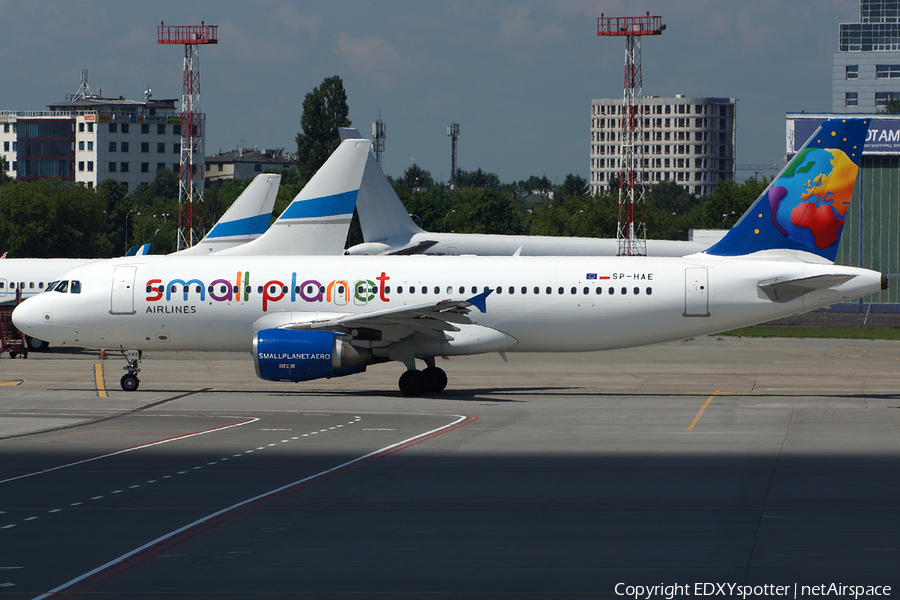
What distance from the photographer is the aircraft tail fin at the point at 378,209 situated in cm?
6000

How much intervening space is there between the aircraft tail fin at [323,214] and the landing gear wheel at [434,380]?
45.2ft

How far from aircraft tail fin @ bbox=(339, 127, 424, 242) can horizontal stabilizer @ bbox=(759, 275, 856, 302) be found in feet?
99.3

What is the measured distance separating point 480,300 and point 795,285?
970 cm

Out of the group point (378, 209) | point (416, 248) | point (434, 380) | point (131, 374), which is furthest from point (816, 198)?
point (378, 209)

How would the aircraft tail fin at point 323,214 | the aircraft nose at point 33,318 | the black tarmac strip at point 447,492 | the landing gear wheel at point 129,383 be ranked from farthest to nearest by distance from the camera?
the aircraft tail fin at point 323,214 → the landing gear wheel at point 129,383 → the aircraft nose at point 33,318 → the black tarmac strip at point 447,492

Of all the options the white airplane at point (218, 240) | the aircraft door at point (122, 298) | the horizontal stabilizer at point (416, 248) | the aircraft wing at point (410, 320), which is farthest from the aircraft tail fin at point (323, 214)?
the aircraft wing at point (410, 320)

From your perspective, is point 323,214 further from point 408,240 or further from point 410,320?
point 410,320

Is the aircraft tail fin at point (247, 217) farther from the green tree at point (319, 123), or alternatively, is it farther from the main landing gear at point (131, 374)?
the green tree at point (319, 123)

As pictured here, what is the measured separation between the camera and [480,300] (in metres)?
32.5

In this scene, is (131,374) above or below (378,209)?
below

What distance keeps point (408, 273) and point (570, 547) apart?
20839mm

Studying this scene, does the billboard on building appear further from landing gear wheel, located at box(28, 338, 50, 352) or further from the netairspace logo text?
the netairspace logo text

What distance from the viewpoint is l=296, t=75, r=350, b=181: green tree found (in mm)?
123688

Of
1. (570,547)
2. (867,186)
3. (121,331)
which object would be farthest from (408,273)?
(867,186)
